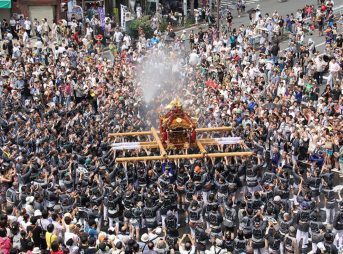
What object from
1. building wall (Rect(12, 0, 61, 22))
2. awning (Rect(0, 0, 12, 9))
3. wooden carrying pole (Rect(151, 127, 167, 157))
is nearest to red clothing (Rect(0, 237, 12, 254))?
wooden carrying pole (Rect(151, 127, 167, 157))

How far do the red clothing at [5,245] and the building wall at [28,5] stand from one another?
30.5m

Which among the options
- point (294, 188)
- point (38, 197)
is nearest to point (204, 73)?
point (294, 188)

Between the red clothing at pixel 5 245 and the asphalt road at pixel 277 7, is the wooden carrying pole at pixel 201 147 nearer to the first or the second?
the red clothing at pixel 5 245

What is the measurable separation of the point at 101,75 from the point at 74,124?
271 inches

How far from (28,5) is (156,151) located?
24.8 m

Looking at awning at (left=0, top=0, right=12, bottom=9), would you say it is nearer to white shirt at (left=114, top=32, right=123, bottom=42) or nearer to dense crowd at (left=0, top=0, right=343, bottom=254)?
dense crowd at (left=0, top=0, right=343, bottom=254)

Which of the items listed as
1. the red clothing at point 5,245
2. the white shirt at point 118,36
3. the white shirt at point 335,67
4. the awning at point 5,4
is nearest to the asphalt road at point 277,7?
the white shirt at point 118,36

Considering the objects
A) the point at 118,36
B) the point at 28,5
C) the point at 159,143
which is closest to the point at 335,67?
the point at 159,143

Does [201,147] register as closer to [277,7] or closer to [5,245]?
[5,245]

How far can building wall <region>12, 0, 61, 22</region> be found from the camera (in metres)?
45.0

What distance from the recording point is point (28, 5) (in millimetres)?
45406

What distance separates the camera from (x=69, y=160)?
78.0 ft

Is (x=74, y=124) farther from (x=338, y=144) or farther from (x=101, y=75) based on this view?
(x=338, y=144)

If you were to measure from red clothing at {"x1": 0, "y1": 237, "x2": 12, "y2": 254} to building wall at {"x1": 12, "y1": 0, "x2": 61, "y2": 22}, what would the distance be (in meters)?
30.5
